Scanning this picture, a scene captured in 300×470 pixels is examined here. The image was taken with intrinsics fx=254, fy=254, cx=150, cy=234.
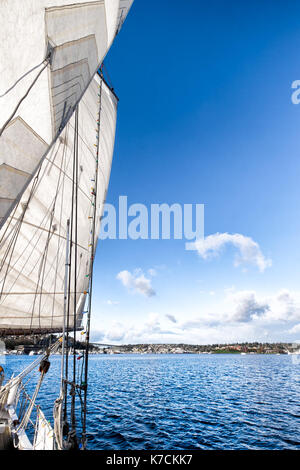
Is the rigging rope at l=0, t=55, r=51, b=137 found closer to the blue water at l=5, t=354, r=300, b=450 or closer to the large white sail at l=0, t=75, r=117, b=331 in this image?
the large white sail at l=0, t=75, r=117, b=331

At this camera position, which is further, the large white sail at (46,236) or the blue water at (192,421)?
the blue water at (192,421)

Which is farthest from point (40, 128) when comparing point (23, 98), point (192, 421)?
point (192, 421)

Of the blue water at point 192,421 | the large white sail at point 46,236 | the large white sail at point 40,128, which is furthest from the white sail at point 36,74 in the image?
the blue water at point 192,421

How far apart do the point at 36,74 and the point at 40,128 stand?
76 cm

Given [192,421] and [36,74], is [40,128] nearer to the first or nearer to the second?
[36,74]

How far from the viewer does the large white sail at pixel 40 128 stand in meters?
2.90

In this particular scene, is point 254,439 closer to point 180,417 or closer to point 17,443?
point 180,417

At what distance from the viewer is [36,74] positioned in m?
3.30

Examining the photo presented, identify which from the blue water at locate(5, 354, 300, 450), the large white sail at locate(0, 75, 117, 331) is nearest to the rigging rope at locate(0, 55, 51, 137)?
the large white sail at locate(0, 75, 117, 331)

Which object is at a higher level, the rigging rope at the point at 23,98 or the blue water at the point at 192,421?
the rigging rope at the point at 23,98

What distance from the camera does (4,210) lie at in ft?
10.4

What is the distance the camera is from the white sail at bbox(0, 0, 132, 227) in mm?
2707

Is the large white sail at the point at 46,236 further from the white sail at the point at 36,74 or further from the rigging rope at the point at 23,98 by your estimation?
the rigging rope at the point at 23,98

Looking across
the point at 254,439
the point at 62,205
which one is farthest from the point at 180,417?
the point at 62,205
